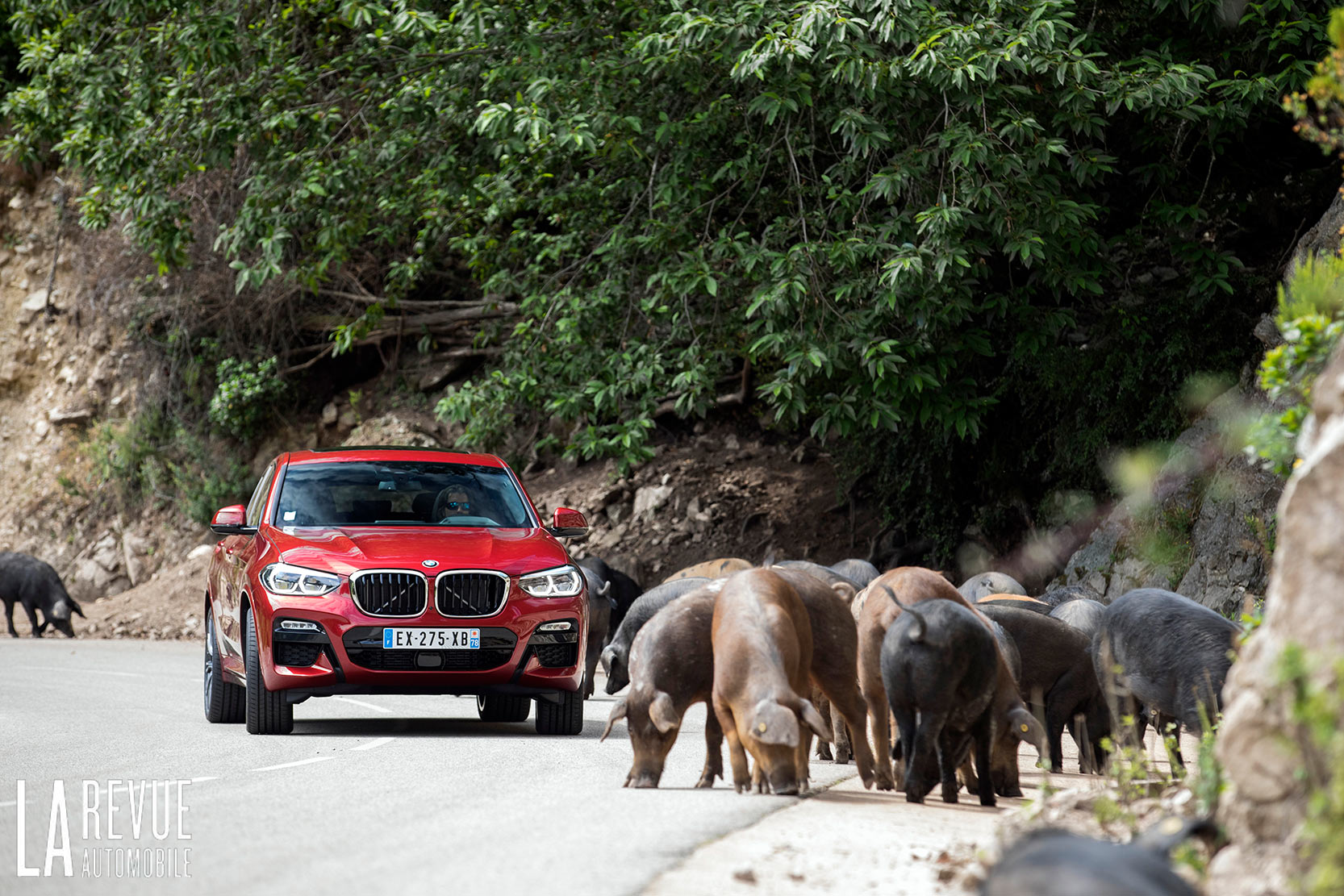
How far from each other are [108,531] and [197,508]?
2.79 m

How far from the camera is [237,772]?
359 inches

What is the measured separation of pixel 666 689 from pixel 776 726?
112 cm

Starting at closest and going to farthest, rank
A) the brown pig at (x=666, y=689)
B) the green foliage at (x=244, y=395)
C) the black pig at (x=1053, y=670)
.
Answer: the brown pig at (x=666, y=689) → the black pig at (x=1053, y=670) → the green foliage at (x=244, y=395)

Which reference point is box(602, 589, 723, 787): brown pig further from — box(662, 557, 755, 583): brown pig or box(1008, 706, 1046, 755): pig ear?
box(662, 557, 755, 583): brown pig

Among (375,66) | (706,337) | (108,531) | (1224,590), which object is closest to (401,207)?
(375,66)

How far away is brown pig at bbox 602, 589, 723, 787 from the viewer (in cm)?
847

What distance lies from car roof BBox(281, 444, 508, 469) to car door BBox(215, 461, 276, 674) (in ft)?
1.02

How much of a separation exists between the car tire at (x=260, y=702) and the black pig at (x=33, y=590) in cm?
1523

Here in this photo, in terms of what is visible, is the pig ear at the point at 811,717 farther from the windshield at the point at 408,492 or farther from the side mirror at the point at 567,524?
the windshield at the point at 408,492

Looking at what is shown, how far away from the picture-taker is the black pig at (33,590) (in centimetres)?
2505

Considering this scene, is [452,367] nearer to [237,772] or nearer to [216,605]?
[216,605]

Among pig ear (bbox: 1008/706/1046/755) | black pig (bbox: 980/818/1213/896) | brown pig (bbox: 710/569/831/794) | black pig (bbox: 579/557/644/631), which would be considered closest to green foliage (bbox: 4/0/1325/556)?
black pig (bbox: 579/557/644/631)

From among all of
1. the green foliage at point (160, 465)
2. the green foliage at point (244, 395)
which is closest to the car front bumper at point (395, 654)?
the green foliage at point (244, 395)

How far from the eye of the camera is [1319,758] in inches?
192
